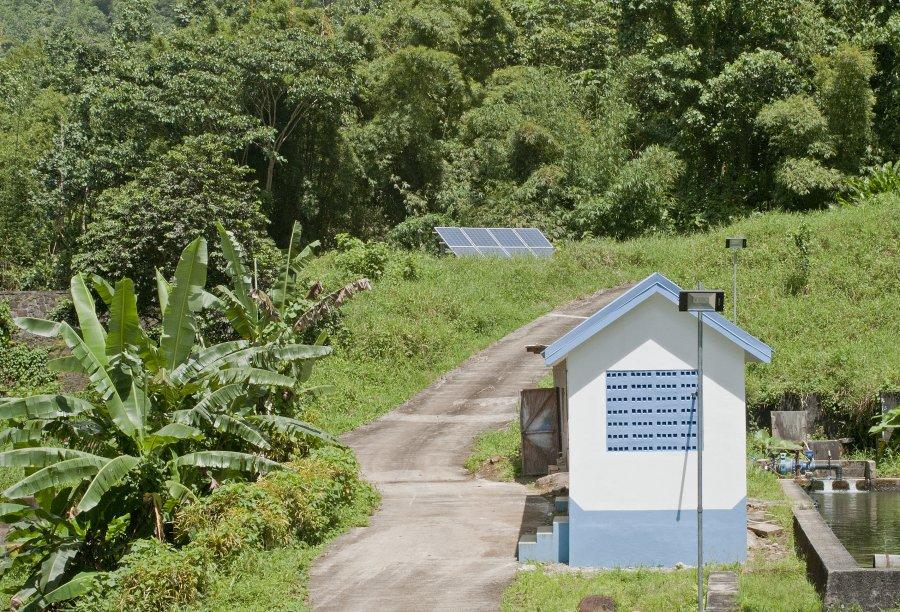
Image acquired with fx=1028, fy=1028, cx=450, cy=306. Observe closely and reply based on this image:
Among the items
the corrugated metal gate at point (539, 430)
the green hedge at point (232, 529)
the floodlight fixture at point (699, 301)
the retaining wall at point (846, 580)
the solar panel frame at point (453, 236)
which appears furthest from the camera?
the solar panel frame at point (453, 236)

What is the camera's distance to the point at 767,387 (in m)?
19.8

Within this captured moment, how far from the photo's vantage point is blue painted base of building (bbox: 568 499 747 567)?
12.3 metres

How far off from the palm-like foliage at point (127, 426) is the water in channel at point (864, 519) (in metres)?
7.69

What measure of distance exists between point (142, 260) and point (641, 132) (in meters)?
18.1

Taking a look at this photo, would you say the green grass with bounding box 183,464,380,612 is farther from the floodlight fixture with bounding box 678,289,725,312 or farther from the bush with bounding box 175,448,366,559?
the floodlight fixture with bounding box 678,289,725,312

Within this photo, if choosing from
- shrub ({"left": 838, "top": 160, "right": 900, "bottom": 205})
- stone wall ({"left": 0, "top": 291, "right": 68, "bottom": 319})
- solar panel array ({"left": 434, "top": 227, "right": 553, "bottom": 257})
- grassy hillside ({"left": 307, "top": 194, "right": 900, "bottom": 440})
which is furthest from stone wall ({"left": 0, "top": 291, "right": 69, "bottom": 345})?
shrub ({"left": 838, "top": 160, "right": 900, "bottom": 205})

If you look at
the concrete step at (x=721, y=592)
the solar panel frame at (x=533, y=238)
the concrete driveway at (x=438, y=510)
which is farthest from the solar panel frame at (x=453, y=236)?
the concrete step at (x=721, y=592)

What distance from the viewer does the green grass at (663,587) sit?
34.6ft

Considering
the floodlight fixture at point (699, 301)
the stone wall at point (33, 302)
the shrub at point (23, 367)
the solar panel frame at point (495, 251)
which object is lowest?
the shrub at point (23, 367)

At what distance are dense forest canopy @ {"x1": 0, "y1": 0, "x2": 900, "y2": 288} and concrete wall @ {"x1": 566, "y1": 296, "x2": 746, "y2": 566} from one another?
14015 millimetres

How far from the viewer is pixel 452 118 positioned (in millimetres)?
39156

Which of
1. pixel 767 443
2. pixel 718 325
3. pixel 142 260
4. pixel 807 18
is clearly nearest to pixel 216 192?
pixel 142 260

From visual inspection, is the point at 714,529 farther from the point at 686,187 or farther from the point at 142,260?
the point at 686,187

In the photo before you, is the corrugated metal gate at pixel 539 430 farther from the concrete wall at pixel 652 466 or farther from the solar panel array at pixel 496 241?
the solar panel array at pixel 496 241
